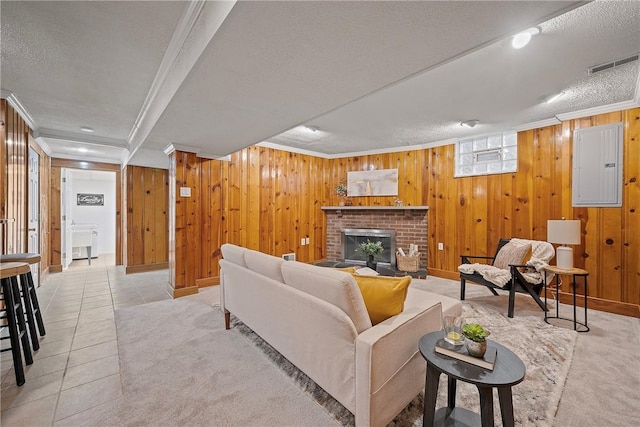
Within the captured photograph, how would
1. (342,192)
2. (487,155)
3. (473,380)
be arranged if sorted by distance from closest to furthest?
(473,380) < (487,155) < (342,192)

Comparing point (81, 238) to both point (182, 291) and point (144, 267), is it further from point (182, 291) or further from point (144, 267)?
point (182, 291)

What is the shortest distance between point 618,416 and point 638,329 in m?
1.76

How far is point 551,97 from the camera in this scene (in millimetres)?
2832

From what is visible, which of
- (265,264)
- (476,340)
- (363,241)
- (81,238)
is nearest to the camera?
(476,340)

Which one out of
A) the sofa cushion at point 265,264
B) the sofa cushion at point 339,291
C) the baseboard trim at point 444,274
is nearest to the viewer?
the sofa cushion at point 339,291

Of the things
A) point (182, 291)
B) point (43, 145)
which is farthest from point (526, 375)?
point (43, 145)

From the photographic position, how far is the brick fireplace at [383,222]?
4.78m

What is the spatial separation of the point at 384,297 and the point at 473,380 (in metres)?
0.53

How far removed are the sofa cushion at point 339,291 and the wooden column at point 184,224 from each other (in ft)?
9.24

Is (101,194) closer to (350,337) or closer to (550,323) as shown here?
(350,337)

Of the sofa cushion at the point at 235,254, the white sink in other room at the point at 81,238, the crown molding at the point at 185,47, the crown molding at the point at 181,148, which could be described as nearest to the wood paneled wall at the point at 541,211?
the sofa cushion at the point at 235,254

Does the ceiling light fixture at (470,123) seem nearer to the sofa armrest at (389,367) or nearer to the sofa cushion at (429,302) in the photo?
the sofa cushion at (429,302)

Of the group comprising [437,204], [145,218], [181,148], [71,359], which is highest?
[181,148]

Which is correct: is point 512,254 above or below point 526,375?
above
